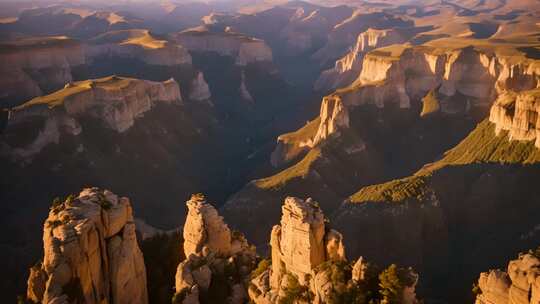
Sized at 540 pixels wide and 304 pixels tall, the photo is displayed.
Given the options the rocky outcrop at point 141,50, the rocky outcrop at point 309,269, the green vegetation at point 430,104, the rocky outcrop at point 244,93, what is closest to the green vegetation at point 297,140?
the green vegetation at point 430,104

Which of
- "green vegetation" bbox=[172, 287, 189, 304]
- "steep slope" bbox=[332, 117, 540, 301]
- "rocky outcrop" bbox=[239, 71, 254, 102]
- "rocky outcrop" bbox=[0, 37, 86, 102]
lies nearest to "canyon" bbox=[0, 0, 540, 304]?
"green vegetation" bbox=[172, 287, 189, 304]

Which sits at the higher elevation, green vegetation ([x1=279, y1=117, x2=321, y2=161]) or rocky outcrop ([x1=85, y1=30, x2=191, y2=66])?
rocky outcrop ([x1=85, y1=30, x2=191, y2=66])

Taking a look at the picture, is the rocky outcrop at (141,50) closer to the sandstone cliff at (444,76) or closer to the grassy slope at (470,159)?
the sandstone cliff at (444,76)

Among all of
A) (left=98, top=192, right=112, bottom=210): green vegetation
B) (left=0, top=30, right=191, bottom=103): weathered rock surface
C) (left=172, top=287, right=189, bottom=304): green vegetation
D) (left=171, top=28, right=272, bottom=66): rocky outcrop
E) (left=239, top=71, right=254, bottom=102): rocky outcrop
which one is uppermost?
(left=98, top=192, right=112, bottom=210): green vegetation

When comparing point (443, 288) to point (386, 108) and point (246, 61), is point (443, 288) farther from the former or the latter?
point (246, 61)

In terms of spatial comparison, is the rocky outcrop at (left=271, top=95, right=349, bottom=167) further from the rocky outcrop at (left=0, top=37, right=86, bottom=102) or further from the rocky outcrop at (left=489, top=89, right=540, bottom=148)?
the rocky outcrop at (left=0, top=37, right=86, bottom=102)

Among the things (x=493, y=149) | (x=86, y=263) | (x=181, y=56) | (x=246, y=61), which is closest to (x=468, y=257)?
(x=493, y=149)

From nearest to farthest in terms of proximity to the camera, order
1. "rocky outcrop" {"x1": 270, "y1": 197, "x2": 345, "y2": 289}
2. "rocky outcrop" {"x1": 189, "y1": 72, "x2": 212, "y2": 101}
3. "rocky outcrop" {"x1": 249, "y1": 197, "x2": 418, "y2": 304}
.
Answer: "rocky outcrop" {"x1": 249, "y1": 197, "x2": 418, "y2": 304} < "rocky outcrop" {"x1": 270, "y1": 197, "x2": 345, "y2": 289} < "rocky outcrop" {"x1": 189, "y1": 72, "x2": 212, "y2": 101}
